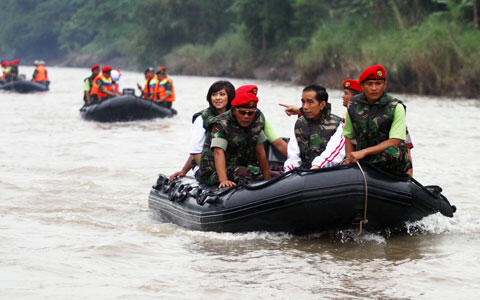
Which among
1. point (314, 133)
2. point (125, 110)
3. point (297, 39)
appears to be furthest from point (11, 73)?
point (314, 133)

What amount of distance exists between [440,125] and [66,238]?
10.3 m

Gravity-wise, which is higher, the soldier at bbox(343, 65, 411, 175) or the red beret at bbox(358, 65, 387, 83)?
the red beret at bbox(358, 65, 387, 83)

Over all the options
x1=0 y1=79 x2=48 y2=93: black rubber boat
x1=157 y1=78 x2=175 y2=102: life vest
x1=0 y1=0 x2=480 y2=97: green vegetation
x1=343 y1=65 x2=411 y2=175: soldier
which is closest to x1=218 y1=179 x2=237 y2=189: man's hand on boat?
x1=343 y1=65 x2=411 y2=175: soldier

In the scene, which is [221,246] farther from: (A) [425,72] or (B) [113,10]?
(B) [113,10]

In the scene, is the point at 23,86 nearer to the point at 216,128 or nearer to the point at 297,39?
the point at 297,39

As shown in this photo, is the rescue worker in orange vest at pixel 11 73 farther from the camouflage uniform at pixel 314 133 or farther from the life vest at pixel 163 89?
the camouflage uniform at pixel 314 133

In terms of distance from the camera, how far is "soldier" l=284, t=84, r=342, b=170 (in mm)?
6520

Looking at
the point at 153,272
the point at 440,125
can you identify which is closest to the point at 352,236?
the point at 153,272

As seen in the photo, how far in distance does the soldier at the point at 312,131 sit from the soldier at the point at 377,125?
36cm

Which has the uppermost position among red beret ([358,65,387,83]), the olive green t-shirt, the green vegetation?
the green vegetation

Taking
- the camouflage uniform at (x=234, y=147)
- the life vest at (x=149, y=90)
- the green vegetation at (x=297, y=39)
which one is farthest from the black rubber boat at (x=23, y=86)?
the camouflage uniform at (x=234, y=147)

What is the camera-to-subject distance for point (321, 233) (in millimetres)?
6605

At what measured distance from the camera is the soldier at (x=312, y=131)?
257 inches

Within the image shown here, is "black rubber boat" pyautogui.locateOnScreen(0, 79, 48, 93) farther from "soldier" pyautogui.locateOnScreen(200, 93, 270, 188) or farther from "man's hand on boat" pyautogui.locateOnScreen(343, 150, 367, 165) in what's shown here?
"man's hand on boat" pyautogui.locateOnScreen(343, 150, 367, 165)
